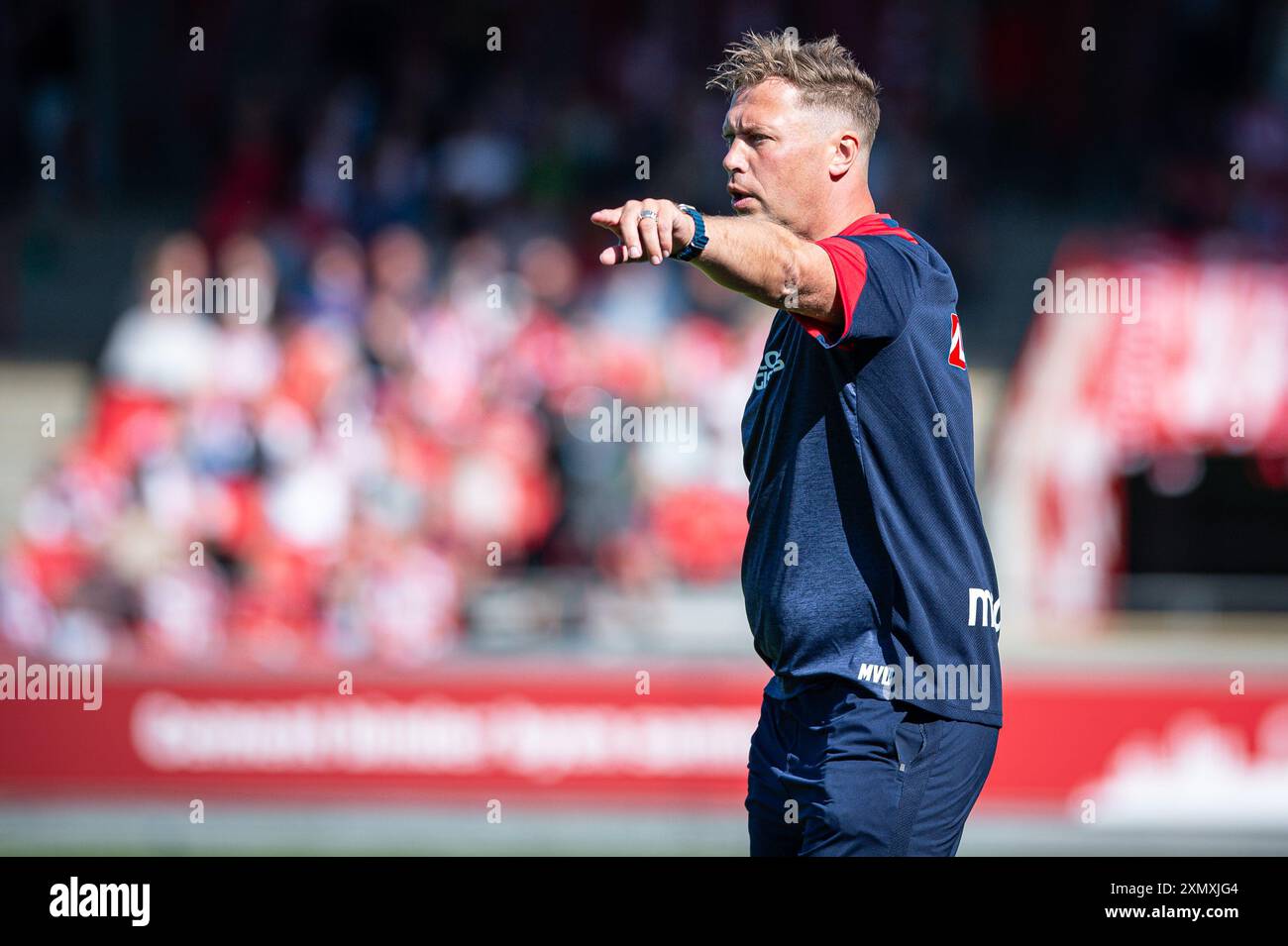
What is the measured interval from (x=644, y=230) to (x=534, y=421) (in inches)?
270

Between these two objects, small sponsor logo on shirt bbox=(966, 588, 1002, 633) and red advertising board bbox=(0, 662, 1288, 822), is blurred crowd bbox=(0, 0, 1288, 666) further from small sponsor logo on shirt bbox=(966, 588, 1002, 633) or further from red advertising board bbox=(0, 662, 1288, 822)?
small sponsor logo on shirt bbox=(966, 588, 1002, 633)

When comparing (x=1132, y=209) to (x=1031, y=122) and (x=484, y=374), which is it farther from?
(x=484, y=374)

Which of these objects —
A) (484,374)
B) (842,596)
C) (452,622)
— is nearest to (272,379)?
(484,374)

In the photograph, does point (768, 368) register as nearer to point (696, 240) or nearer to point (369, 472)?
point (696, 240)

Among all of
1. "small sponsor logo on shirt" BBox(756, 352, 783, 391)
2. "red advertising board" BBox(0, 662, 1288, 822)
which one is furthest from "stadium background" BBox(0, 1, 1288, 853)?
"small sponsor logo on shirt" BBox(756, 352, 783, 391)

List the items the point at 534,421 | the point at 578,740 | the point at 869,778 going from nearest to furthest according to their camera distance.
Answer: the point at 869,778 < the point at 578,740 < the point at 534,421

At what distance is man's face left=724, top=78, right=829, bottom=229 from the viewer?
11.8 feet

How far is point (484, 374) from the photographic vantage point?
10.0 m

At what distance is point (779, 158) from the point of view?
358cm

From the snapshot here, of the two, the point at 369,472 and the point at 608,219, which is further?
the point at 369,472

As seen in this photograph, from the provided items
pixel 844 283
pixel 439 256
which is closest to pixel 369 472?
pixel 439 256

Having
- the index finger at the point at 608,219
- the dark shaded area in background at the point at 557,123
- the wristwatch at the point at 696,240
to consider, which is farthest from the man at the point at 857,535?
the dark shaded area in background at the point at 557,123

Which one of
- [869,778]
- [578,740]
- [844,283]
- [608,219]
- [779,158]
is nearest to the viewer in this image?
[608,219]

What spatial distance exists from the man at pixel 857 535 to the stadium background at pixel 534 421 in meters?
5.25
